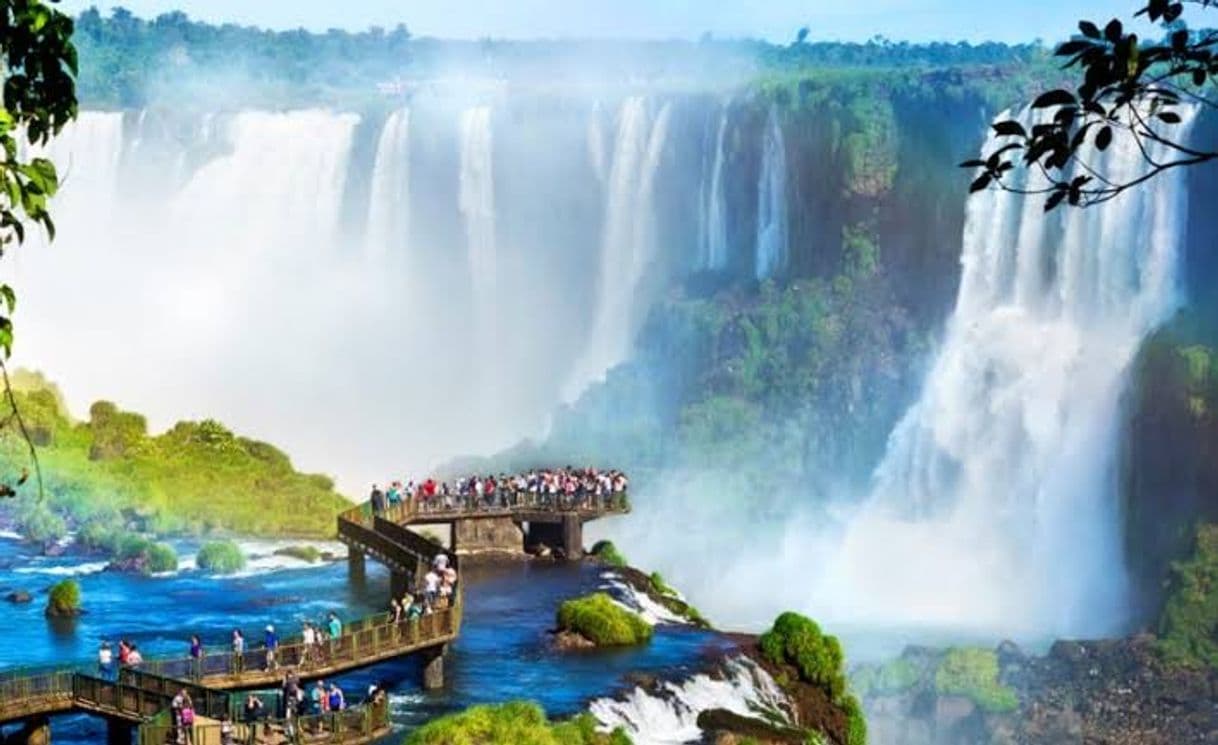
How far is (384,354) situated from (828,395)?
1957 cm

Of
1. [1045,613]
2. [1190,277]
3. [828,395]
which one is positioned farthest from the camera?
[828,395]

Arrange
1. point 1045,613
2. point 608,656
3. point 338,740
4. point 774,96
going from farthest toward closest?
point 774,96 < point 1045,613 < point 608,656 < point 338,740

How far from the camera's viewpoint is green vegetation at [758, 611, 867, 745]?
36.4 meters

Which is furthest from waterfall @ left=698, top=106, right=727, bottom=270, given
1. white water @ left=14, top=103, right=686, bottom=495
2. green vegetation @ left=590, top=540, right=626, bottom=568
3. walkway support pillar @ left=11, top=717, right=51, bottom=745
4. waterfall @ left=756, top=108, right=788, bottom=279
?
walkway support pillar @ left=11, top=717, right=51, bottom=745

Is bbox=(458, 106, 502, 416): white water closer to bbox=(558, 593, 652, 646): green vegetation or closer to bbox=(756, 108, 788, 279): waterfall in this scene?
bbox=(756, 108, 788, 279): waterfall

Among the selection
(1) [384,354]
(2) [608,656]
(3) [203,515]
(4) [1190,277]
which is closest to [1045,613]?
(4) [1190,277]

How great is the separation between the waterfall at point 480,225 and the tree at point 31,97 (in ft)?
246

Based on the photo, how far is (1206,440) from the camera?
209ft

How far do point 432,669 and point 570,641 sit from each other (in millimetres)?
4057

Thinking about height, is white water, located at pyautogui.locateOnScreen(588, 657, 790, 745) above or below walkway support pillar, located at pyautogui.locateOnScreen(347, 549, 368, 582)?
below

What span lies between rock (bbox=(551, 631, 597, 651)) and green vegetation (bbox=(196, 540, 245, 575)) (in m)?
12.1

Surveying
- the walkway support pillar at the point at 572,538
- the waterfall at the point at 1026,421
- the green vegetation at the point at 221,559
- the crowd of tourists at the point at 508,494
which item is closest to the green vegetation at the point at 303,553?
the green vegetation at the point at 221,559

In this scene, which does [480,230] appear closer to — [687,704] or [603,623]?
[603,623]

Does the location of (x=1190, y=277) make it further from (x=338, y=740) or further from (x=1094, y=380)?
(x=338, y=740)
